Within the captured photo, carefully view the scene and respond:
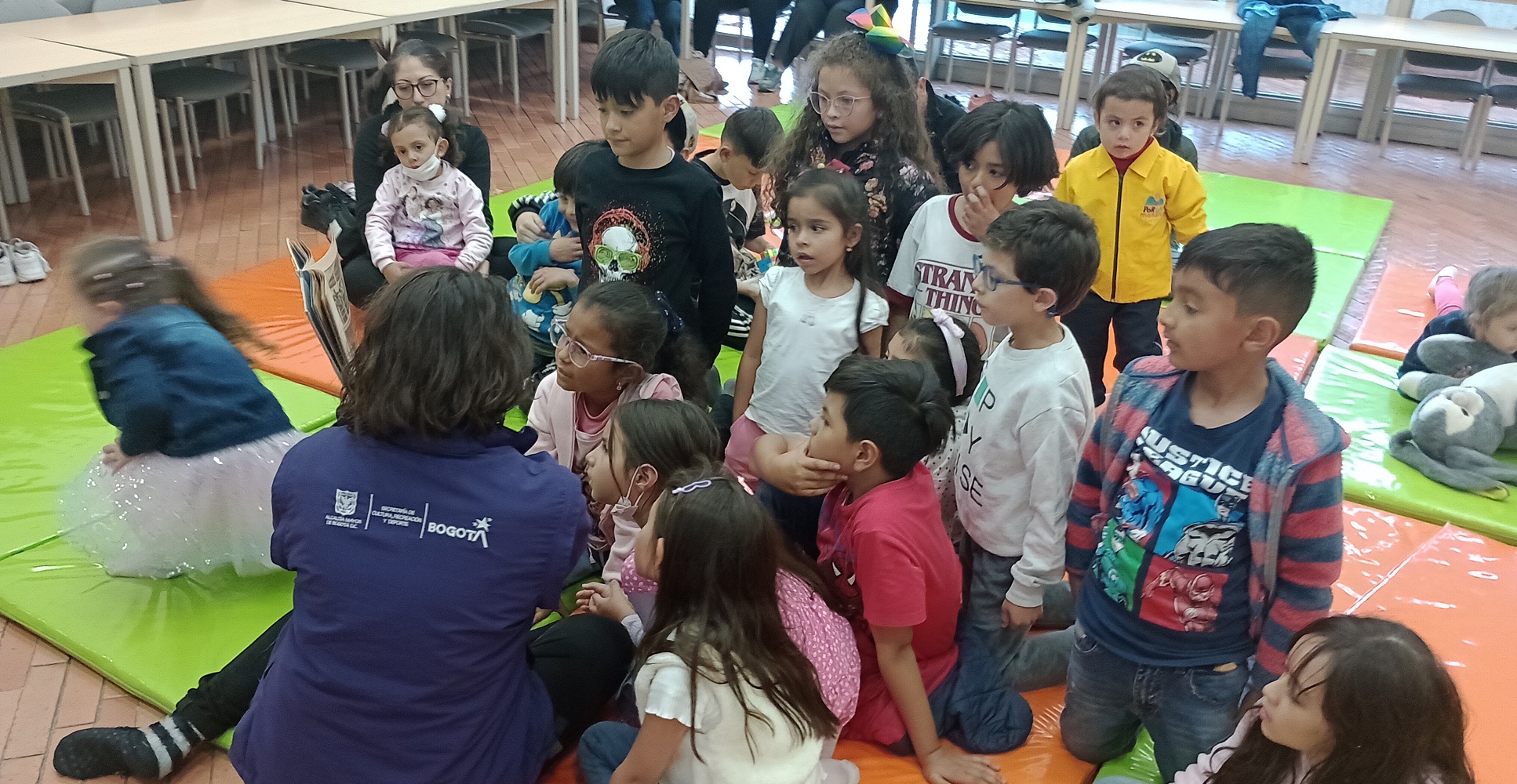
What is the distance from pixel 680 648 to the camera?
1.62 metres

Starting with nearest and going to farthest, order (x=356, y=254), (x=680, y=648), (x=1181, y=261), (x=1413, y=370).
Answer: (x=680, y=648) → (x=1181, y=261) → (x=1413, y=370) → (x=356, y=254)

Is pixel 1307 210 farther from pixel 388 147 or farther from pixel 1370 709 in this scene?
pixel 1370 709

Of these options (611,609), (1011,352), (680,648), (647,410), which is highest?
(1011,352)

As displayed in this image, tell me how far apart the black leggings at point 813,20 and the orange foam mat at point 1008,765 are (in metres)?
6.20

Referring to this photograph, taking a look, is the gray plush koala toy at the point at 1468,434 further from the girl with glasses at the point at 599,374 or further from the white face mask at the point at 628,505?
the white face mask at the point at 628,505

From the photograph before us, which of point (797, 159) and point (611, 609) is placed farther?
point (797, 159)

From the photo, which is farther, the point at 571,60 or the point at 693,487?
the point at 571,60

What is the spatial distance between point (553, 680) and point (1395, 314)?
142 inches

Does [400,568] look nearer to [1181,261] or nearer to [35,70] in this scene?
[1181,261]

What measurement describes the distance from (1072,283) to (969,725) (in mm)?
843

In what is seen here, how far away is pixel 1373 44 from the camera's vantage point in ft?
21.2

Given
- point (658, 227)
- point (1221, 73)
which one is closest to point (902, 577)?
point (658, 227)

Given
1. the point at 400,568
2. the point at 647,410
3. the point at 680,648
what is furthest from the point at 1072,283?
the point at 400,568

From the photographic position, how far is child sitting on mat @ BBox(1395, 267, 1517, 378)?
3.23 meters
